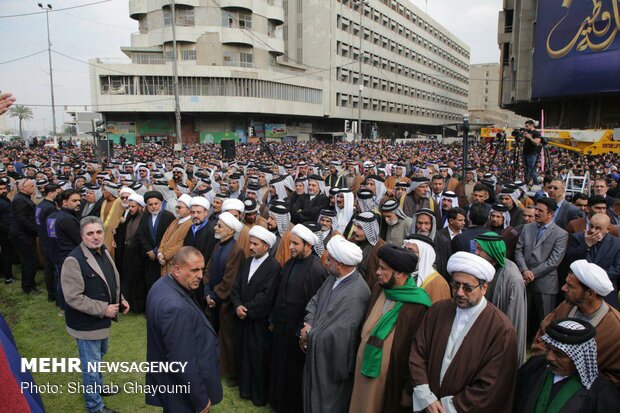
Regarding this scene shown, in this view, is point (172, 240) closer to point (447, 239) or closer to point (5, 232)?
point (447, 239)

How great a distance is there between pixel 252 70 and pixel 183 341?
1701 inches

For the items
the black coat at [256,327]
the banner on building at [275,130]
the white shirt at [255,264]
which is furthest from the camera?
the banner on building at [275,130]

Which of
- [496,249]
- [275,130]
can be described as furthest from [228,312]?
[275,130]

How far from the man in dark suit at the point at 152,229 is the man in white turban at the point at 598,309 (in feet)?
16.3

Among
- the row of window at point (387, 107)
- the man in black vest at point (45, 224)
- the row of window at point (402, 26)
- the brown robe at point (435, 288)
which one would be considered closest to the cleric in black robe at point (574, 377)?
the brown robe at point (435, 288)

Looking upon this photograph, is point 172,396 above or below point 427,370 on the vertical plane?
below

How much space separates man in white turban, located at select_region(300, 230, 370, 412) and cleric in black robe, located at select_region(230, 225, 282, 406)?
720 millimetres

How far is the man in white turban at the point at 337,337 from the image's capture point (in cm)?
315

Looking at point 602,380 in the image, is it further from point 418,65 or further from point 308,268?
point 418,65

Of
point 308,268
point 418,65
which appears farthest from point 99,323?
point 418,65

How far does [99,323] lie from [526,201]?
6.17 meters

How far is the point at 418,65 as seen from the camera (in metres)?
70.8

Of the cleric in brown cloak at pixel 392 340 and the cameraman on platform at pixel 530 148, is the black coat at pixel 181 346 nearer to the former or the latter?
the cleric in brown cloak at pixel 392 340

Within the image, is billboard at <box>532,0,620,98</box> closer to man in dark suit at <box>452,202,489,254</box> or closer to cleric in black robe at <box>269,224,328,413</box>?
man in dark suit at <box>452,202,489,254</box>
